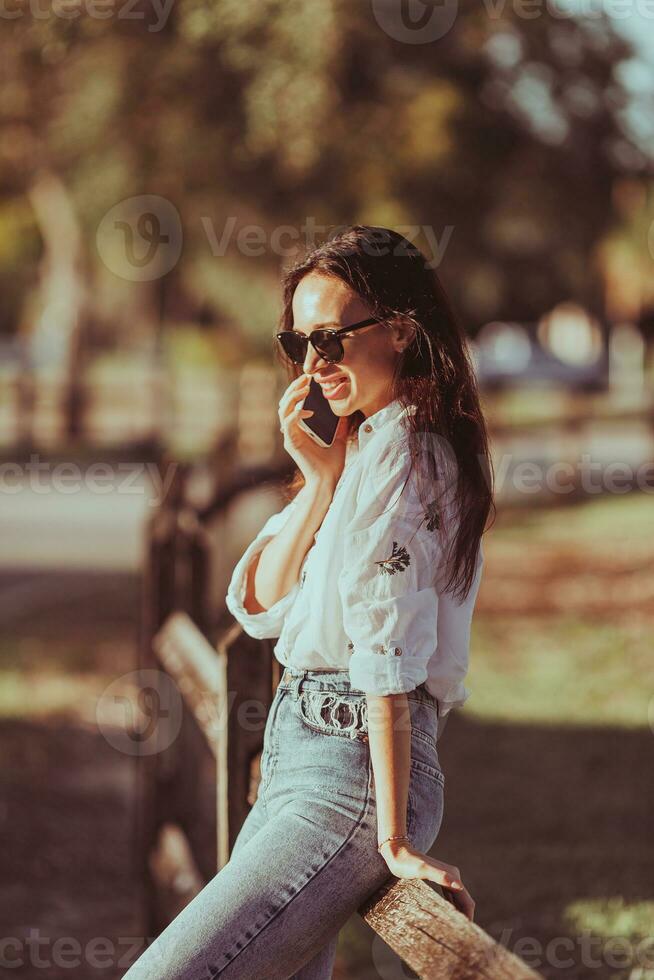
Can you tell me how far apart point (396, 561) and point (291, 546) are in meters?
0.25

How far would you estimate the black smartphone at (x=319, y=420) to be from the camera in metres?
2.10

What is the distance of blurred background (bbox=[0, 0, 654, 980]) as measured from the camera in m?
4.85

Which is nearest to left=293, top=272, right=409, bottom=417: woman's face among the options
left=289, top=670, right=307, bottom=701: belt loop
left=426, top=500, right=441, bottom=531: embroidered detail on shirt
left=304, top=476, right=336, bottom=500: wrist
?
left=304, top=476, right=336, bottom=500: wrist

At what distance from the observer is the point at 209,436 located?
20.9 m

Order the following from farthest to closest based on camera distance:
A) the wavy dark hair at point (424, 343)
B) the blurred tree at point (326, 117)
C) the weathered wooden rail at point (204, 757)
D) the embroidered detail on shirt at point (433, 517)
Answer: the blurred tree at point (326, 117), the wavy dark hair at point (424, 343), the embroidered detail on shirt at point (433, 517), the weathered wooden rail at point (204, 757)

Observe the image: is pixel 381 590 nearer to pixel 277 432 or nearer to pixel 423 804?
pixel 423 804

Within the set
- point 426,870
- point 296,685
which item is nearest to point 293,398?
point 296,685

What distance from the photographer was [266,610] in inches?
85.4

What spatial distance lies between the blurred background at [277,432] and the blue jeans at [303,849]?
82 cm

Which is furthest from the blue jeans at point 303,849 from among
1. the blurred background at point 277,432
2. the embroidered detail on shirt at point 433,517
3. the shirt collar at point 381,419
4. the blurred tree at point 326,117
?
the blurred tree at point 326,117

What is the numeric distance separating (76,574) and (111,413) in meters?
11.3

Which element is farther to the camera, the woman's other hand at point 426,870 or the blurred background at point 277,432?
the blurred background at point 277,432

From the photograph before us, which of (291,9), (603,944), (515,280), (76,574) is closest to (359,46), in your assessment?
(291,9)

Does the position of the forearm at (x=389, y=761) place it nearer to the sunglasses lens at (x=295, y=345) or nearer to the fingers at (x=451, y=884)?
the fingers at (x=451, y=884)
